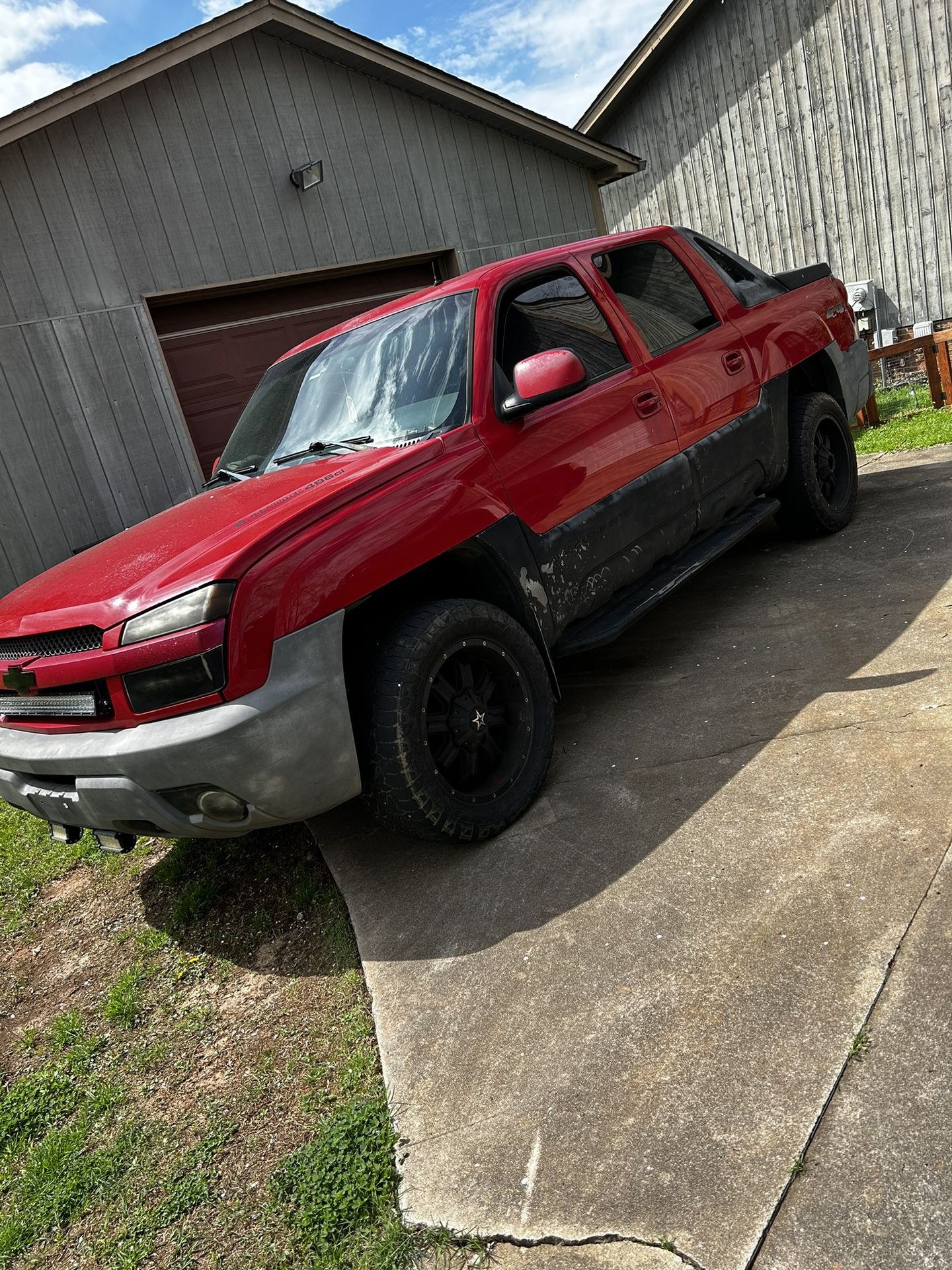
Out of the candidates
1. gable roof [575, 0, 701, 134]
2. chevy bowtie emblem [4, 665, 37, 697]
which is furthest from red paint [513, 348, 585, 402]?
gable roof [575, 0, 701, 134]

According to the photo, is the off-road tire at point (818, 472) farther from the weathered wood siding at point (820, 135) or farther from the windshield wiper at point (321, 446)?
the weathered wood siding at point (820, 135)

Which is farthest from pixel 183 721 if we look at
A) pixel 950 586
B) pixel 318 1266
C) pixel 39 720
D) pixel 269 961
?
pixel 950 586

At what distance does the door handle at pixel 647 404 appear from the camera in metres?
4.13

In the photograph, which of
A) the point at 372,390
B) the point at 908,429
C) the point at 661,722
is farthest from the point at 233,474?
the point at 908,429

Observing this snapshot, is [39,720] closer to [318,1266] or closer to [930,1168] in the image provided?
[318,1266]

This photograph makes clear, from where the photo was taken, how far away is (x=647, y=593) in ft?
13.6

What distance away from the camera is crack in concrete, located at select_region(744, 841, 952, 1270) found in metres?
1.74

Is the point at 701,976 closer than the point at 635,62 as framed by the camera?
Yes

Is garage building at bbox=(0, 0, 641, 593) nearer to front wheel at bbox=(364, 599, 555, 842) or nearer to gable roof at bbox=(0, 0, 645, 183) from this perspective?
gable roof at bbox=(0, 0, 645, 183)

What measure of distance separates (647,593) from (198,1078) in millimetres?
2545

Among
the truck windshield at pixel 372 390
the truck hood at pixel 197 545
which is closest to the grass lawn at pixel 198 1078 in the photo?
the truck hood at pixel 197 545

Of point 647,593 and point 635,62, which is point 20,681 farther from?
point 635,62

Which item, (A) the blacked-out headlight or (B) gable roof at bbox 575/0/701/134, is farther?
(B) gable roof at bbox 575/0/701/134

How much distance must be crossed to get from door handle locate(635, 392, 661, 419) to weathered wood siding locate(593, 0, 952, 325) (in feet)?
35.6
